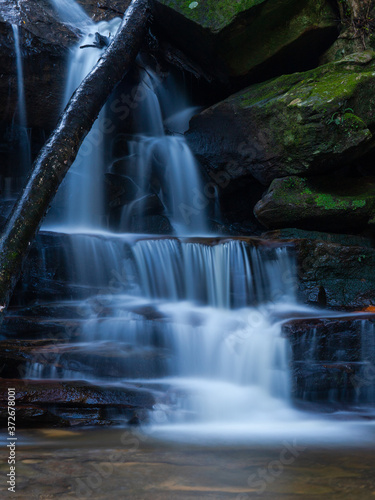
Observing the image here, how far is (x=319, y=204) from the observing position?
6.93 meters

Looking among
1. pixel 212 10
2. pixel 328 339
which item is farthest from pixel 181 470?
pixel 212 10

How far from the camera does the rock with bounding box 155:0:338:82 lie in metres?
7.99

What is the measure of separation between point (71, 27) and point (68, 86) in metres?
1.48

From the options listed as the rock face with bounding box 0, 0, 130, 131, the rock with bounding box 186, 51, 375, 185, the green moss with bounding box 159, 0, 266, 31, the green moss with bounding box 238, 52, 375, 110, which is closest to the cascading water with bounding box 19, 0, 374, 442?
the rock face with bounding box 0, 0, 130, 131

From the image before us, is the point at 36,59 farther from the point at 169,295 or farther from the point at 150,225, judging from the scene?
the point at 169,295

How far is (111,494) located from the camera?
1984mm

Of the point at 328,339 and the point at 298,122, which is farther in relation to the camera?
the point at 298,122

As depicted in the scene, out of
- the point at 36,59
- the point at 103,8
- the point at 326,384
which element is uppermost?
the point at 103,8

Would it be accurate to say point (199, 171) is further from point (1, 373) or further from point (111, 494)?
point (111, 494)

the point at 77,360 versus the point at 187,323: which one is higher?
the point at 187,323

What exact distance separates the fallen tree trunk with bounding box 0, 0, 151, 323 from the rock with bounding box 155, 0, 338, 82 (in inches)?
39.4

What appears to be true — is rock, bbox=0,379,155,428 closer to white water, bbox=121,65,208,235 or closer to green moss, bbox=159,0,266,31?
white water, bbox=121,65,208,235

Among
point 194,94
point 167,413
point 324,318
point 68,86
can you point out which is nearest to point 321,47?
point 194,94

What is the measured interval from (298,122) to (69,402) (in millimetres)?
5559
